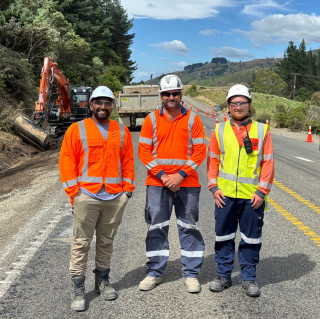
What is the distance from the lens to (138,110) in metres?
22.9

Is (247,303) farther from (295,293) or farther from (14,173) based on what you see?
(14,173)

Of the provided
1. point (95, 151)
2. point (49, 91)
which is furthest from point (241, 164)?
point (49, 91)

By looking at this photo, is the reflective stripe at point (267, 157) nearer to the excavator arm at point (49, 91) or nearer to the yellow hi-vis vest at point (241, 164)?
the yellow hi-vis vest at point (241, 164)

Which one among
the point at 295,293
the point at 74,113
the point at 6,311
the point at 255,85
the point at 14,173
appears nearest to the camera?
the point at 6,311

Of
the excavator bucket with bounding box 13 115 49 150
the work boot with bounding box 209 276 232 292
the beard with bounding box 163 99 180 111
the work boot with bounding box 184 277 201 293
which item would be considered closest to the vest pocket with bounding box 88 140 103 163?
the beard with bounding box 163 99 180 111

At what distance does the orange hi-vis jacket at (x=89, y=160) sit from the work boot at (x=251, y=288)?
1.53m

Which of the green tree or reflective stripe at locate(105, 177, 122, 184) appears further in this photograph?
the green tree

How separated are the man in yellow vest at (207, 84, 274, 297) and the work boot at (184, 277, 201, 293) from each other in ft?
0.44

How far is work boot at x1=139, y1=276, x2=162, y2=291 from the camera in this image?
4180 mm

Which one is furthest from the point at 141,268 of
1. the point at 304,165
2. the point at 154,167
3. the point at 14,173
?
the point at 304,165

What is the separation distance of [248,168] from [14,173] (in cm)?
962

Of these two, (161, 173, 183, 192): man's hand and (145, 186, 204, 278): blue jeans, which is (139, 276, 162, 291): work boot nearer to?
(145, 186, 204, 278): blue jeans

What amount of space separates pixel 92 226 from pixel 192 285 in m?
1.14

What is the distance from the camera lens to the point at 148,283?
4203 mm
